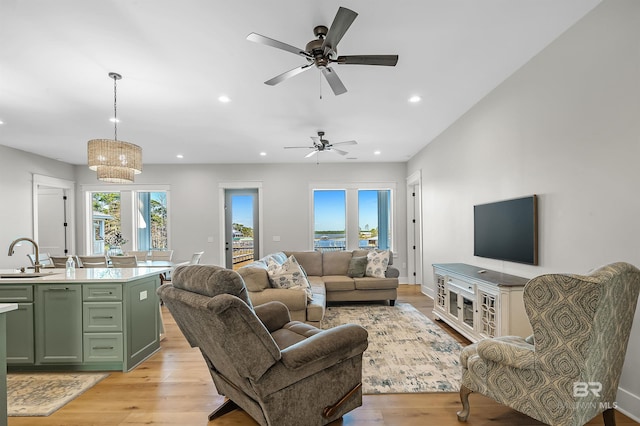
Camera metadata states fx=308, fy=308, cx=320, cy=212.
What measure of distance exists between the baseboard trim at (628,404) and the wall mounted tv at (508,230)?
1.06m

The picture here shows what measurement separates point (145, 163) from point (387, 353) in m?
6.69

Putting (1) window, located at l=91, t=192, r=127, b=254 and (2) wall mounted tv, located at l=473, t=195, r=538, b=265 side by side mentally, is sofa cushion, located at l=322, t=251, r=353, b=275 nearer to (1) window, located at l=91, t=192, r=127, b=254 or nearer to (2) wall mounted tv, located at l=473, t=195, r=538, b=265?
(2) wall mounted tv, located at l=473, t=195, r=538, b=265

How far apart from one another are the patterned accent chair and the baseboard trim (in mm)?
382

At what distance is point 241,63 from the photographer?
9.36ft

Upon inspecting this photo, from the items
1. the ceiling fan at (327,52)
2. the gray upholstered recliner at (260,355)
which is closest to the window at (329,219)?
the ceiling fan at (327,52)

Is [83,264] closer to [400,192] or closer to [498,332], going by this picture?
[498,332]

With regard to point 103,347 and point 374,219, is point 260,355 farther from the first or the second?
point 374,219

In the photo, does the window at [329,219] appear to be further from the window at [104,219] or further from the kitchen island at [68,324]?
the kitchen island at [68,324]

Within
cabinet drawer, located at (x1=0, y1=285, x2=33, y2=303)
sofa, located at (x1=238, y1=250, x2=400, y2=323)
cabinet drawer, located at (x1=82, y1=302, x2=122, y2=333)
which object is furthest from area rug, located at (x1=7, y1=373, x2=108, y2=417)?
sofa, located at (x1=238, y1=250, x2=400, y2=323)

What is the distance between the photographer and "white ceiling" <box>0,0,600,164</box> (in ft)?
7.15

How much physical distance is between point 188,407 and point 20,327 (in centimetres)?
192

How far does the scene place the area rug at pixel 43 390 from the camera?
88.8 inches

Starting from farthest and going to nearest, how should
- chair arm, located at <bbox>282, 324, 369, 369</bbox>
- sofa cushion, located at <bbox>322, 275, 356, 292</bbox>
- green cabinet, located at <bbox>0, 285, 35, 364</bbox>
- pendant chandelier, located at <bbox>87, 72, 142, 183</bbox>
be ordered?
sofa cushion, located at <bbox>322, 275, 356, 292</bbox> < pendant chandelier, located at <bbox>87, 72, 142, 183</bbox> < green cabinet, located at <bbox>0, 285, 35, 364</bbox> < chair arm, located at <bbox>282, 324, 369, 369</bbox>

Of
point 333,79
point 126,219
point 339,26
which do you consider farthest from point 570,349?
point 126,219
